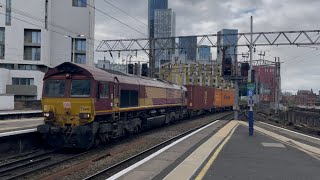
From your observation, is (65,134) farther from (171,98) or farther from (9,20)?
(9,20)

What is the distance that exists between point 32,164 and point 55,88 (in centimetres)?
433

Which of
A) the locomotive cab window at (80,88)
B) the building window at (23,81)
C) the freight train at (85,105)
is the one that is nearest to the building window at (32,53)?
the building window at (23,81)

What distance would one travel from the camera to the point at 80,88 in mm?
17062

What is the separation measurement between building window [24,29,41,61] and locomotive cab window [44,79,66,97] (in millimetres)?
59582

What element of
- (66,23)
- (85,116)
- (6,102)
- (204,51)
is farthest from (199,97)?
(66,23)

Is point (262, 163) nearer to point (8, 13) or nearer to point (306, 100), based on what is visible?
point (306, 100)

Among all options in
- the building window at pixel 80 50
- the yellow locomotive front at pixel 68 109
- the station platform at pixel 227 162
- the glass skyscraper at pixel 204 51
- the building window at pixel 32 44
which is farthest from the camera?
the building window at pixel 80 50

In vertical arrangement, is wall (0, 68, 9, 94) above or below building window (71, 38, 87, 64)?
below

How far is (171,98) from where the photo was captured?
33406 mm

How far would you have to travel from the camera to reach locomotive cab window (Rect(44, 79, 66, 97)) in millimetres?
17188

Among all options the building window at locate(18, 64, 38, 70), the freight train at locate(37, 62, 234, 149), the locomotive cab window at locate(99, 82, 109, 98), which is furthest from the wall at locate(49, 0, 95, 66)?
the locomotive cab window at locate(99, 82, 109, 98)

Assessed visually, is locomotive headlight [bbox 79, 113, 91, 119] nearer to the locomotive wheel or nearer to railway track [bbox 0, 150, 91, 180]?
railway track [bbox 0, 150, 91, 180]

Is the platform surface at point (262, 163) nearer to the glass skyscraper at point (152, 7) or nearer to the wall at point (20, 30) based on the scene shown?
the glass skyscraper at point (152, 7)

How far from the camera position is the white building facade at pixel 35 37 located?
71.4 meters
